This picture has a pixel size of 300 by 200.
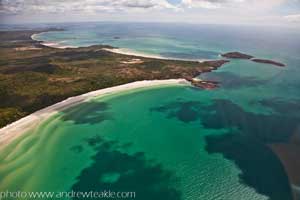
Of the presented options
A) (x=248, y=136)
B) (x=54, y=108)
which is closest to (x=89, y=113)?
(x=54, y=108)

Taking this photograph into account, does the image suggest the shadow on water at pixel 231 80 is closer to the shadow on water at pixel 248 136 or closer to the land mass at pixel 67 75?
the land mass at pixel 67 75

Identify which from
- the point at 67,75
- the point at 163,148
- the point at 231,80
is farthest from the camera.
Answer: the point at 231,80

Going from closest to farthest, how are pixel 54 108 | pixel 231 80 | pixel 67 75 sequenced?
1. pixel 54 108
2. pixel 67 75
3. pixel 231 80

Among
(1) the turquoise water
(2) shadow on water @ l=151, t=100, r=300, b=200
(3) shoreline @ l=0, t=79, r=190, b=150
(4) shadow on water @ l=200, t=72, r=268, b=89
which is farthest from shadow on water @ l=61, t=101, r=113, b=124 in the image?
(4) shadow on water @ l=200, t=72, r=268, b=89

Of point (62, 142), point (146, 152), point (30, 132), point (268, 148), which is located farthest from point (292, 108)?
point (30, 132)

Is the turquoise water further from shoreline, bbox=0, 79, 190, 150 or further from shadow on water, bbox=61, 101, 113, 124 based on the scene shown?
shoreline, bbox=0, 79, 190, 150

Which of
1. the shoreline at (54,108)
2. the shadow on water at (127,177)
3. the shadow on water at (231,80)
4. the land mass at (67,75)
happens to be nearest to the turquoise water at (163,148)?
the shadow on water at (127,177)

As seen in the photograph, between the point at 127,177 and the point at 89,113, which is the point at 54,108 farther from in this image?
the point at 127,177

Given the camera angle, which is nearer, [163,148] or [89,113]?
[163,148]
